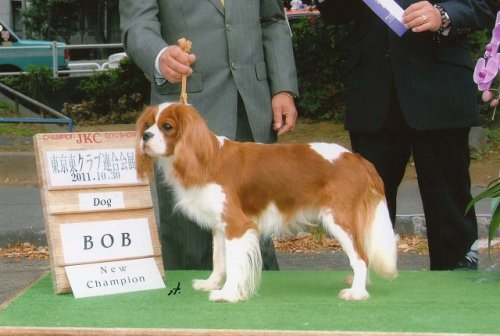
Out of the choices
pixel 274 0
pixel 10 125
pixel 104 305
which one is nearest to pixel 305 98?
pixel 10 125

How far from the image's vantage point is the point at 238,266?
3.62 meters

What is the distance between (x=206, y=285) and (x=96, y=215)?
63 centimetres

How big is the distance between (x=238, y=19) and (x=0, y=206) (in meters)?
6.51

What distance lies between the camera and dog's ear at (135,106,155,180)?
360cm

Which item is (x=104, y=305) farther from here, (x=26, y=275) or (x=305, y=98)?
(x=305, y=98)

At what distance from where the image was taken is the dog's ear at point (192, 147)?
349 cm

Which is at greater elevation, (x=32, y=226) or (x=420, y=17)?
(x=420, y=17)

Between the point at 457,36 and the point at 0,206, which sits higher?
the point at 457,36

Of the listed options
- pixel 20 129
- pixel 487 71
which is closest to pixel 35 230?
pixel 487 71

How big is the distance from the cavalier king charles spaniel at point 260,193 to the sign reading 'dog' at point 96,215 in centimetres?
42

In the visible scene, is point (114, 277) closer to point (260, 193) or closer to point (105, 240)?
point (105, 240)

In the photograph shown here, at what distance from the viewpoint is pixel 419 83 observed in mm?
4309

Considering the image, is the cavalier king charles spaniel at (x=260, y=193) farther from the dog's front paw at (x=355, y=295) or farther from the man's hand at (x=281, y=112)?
the man's hand at (x=281, y=112)

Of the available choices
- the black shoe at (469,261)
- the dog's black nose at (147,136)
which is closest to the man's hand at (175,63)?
the dog's black nose at (147,136)
